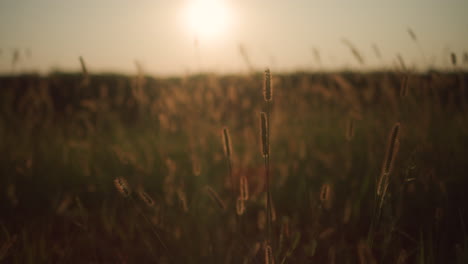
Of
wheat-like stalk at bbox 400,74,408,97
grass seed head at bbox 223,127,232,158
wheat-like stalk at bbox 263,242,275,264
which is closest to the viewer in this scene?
wheat-like stalk at bbox 263,242,275,264

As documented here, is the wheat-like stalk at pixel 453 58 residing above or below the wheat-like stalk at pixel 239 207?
above

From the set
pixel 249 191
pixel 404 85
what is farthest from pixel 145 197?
pixel 249 191

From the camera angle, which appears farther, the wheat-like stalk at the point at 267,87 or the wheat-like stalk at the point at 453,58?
the wheat-like stalk at the point at 453,58

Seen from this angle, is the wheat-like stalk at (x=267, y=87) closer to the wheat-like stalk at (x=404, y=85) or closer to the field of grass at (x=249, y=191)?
the field of grass at (x=249, y=191)

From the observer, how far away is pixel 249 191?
5.34ft

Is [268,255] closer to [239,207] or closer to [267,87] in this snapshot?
[239,207]

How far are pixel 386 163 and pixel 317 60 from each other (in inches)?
35.9

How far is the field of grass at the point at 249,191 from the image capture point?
0.94 meters

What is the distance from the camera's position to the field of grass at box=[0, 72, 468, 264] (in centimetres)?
94

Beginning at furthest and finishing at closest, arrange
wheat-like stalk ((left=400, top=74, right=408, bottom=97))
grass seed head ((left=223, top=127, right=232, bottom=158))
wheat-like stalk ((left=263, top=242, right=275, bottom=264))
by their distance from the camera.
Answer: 1. wheat-like stalk ((left=400, top=74, right=408, bottom=97))
2. grass seed head ((left=223, top=127, right=232, bottom=158))
3. wheat-like stalk ((left=263, top=242, right=275, bottom=264))

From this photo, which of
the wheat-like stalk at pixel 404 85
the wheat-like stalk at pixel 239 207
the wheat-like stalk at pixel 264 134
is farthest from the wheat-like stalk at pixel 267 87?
the wheat-like stalk at pixel 404 85

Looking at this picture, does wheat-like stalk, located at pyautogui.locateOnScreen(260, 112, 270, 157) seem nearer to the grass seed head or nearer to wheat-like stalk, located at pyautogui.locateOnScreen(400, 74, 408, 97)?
the grass seed head

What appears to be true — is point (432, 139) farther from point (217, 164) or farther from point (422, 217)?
point (217, 164)

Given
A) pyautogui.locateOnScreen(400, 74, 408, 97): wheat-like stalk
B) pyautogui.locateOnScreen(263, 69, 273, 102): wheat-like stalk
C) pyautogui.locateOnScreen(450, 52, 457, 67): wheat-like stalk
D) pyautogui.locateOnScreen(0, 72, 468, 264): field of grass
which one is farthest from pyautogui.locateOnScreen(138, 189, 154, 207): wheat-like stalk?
pyautogui.locateOnScreen(450, 52, 457, 67): wheat-like stalk
